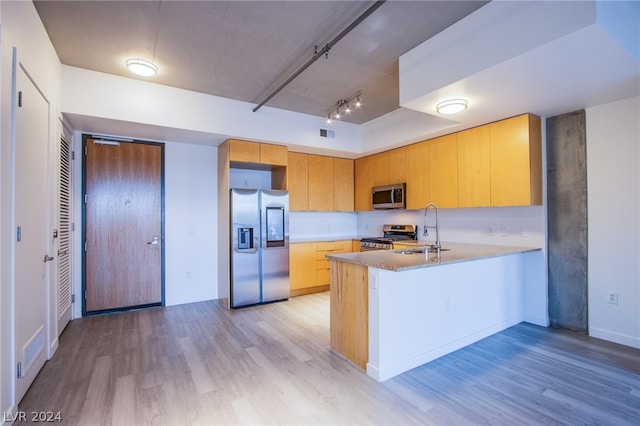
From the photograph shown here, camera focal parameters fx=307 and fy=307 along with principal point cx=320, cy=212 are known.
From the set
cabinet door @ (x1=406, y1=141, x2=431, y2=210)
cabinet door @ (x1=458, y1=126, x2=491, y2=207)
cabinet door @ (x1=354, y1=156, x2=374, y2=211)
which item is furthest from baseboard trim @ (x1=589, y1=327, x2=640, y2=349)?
cabinet door @ (x1=354, y1=156, x2=374, y2=211)

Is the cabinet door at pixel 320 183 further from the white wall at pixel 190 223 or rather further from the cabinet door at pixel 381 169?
the white wall at pixel 190 223

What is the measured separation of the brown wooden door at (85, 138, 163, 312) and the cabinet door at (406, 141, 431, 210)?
370cm

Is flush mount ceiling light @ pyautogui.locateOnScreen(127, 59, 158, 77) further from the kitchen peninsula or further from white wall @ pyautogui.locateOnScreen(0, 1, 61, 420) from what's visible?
the kitchen peninsula

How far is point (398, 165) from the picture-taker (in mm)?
4918

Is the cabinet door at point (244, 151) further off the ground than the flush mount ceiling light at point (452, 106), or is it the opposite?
the flush mount ceiling light at point (452, 106)

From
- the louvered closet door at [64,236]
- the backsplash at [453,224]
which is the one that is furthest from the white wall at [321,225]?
the louvered closet door at [64,236]

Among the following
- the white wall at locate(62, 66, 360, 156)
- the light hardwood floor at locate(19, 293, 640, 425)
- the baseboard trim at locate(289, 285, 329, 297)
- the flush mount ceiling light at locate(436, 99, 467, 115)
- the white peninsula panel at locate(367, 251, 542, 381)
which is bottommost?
the light hardwood floor at locate(19, 293, 640, 425)

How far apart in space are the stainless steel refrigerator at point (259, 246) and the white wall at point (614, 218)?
12.2 feet

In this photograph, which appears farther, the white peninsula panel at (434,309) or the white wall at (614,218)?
the white wall at (614,218)

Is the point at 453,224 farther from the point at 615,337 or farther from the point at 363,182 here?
the point at 615,337

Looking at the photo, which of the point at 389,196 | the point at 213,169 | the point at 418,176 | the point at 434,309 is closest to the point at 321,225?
the point at 389,196

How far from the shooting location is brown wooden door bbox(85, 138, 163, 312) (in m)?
4.05

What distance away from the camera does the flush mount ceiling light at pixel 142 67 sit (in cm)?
317

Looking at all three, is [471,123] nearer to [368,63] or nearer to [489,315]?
[368,63]
